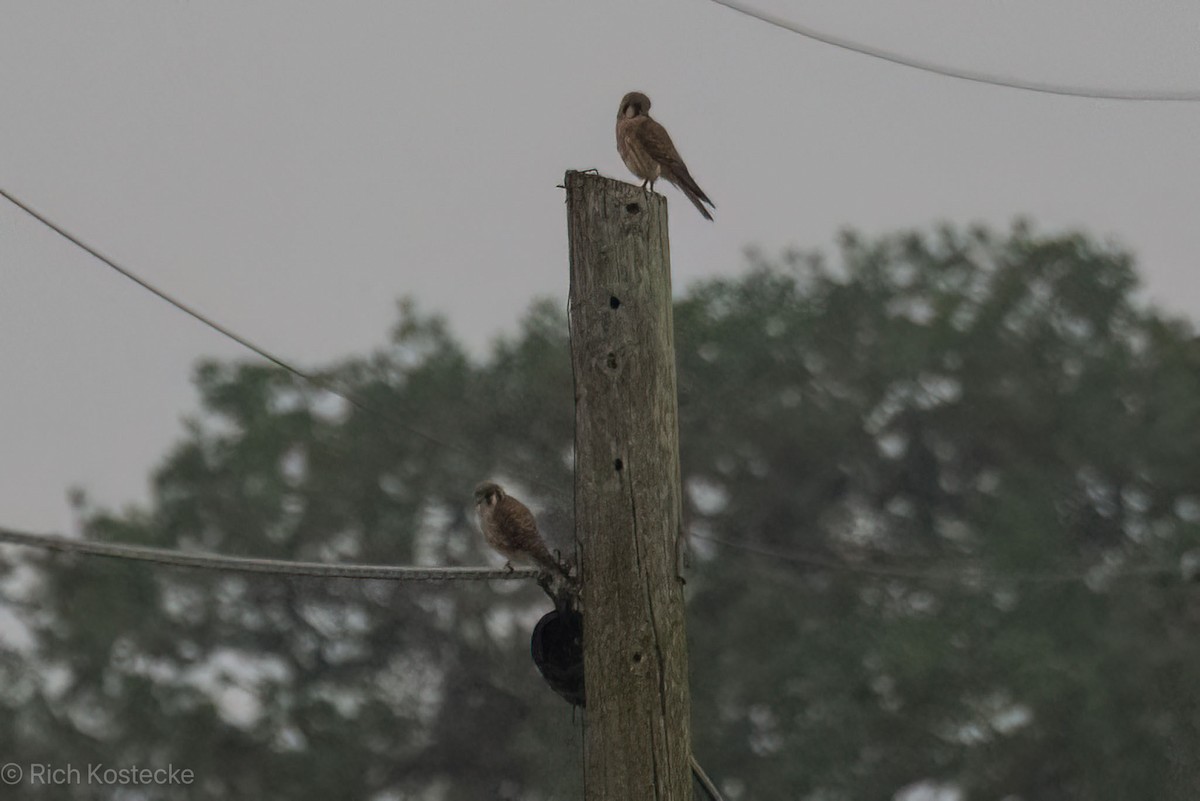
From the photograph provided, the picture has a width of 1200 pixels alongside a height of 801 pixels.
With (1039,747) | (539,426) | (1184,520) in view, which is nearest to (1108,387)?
(1184,520)

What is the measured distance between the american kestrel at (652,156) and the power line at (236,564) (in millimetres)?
2043

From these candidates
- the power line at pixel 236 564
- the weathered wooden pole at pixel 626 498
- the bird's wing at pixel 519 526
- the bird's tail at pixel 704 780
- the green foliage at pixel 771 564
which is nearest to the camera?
the power line at pixel 236 564

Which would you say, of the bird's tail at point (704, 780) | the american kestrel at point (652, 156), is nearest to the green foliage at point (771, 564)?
the american kestrel at point (652, 156)

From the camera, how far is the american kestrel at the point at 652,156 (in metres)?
6.32

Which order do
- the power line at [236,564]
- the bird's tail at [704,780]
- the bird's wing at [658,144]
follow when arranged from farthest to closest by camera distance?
1. the bird's wing at [658,144]
2. the bird's tail at [704,780]
3. the power line at [236,564]

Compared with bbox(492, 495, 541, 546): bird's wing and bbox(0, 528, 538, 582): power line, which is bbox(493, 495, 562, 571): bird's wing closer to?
bbox(492, 495, 541, 546): bird's wing

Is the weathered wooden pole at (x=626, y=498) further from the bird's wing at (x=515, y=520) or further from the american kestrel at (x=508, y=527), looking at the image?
the bird's wing at (x=515, y=520)

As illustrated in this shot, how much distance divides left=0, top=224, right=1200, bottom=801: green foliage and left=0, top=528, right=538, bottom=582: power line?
48.0 feet

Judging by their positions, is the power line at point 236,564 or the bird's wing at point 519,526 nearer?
the power line at point 236,564

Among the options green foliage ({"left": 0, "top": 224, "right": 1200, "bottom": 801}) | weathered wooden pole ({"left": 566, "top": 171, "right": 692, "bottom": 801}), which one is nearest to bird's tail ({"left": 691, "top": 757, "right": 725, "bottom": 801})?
weathered wooden pole ({"left": 566, "top": 171, "right": 692, "bottom": 801})

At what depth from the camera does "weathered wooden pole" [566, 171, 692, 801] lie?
4.26 metres

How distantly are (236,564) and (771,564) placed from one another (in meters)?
18.0

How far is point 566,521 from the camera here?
17.7 metres

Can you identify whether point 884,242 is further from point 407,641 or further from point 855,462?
point 407,641
